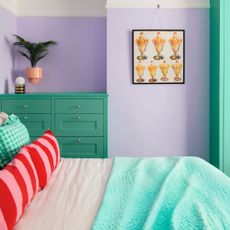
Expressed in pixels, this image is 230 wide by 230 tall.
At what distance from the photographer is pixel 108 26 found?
11.2ft

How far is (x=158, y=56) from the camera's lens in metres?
3.41

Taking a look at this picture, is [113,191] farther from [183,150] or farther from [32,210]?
[183,150]

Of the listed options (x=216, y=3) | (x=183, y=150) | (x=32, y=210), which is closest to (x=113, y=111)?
(x=183, y=150)

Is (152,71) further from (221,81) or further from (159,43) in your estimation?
(221,81)

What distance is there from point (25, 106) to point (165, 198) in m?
2.27

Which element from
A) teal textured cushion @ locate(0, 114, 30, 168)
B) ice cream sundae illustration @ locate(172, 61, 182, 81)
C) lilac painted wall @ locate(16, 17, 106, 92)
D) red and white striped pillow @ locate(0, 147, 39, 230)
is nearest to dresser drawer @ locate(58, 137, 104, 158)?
lilac painted wall @ locate(16, 17, 106, 92)

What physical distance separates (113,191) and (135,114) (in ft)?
6.67

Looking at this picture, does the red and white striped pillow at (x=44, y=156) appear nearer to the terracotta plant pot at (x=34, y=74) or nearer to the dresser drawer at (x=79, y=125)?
the dresser drawer at (x=79, y=125)

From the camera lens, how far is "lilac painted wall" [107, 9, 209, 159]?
134 inches

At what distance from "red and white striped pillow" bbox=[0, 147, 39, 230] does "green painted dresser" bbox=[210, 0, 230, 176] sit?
89.7 inches

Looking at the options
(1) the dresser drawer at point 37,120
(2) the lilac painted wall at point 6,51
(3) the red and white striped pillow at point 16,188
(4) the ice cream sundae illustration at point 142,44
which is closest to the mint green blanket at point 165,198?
(3) the red and white striped pillow at point 16,188

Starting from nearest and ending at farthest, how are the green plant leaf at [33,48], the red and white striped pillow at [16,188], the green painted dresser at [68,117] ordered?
the red and white striped pillow at [16,188] → the green painted dresser at [68,117] → the green plant leaf at [33,48]

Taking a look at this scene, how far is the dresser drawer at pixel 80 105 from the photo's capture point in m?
3.23

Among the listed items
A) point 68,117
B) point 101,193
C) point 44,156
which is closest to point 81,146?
point 68,117
